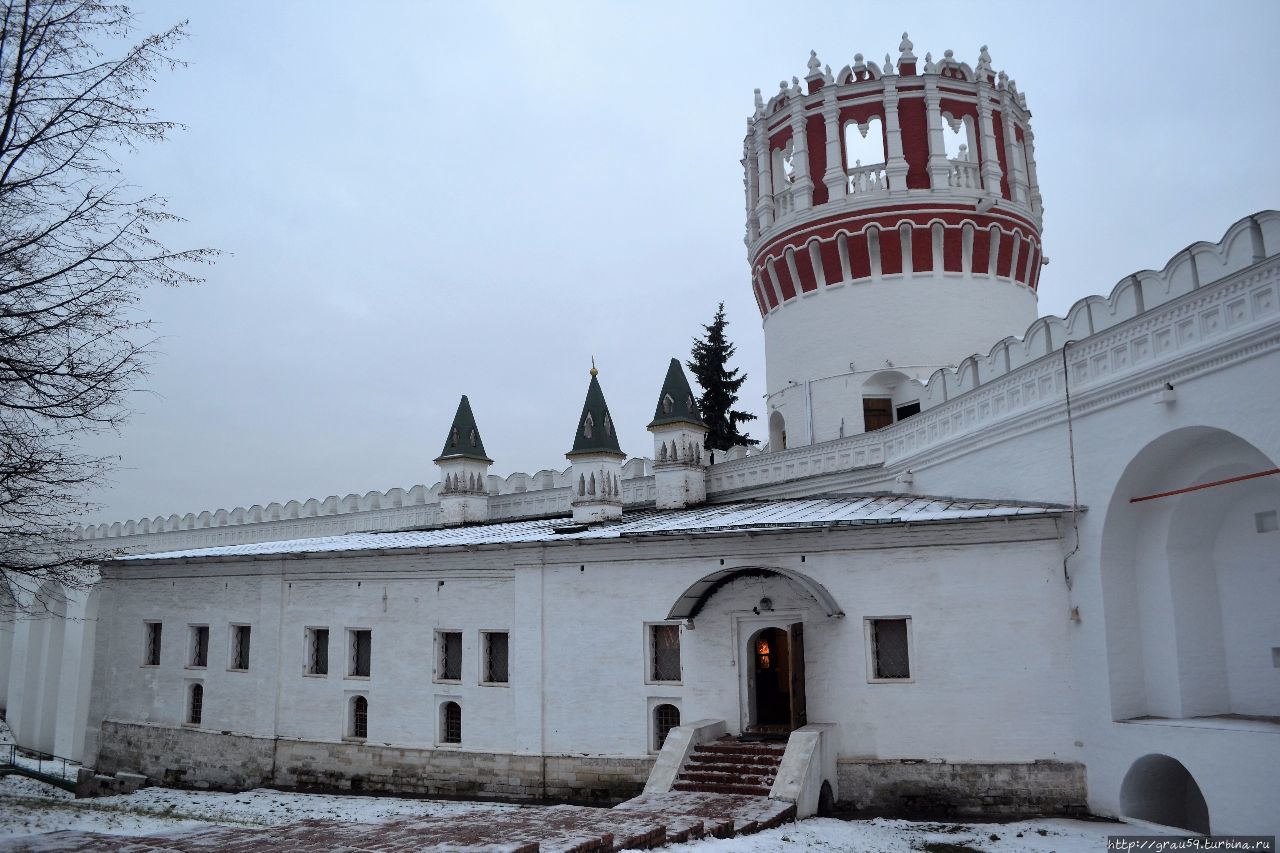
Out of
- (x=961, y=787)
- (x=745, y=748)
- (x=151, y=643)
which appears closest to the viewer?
(x=961, y=787)

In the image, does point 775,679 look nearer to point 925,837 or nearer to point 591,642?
point 591,642

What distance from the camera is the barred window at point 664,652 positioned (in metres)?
18.2

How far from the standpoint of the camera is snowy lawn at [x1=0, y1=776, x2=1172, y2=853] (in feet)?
40.2

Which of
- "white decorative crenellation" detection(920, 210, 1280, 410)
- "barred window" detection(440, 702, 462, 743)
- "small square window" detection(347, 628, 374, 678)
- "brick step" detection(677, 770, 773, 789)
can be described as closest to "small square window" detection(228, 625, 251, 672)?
"small square window" detection(347, 628, 374, 678)

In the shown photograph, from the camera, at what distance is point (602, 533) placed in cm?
1930

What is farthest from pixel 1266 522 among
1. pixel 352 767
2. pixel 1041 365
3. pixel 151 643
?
pixel 151 643

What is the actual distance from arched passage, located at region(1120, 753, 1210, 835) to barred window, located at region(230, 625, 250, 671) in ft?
65.8

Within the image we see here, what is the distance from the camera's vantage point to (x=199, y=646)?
82.0 feet

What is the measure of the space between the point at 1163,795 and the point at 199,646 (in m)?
22.5

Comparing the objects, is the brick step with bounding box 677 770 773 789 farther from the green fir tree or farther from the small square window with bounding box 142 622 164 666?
the green fir tree

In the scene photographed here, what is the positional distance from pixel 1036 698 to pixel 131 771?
22731 mm

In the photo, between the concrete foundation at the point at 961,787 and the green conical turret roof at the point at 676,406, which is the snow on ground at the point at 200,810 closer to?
the concrete foundation at the point at 961,787

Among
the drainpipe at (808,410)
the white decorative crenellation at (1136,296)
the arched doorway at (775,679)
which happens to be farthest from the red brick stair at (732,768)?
the drainpipe at (808,410)

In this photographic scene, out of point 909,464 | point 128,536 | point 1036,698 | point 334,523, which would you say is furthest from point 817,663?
point 128,536
